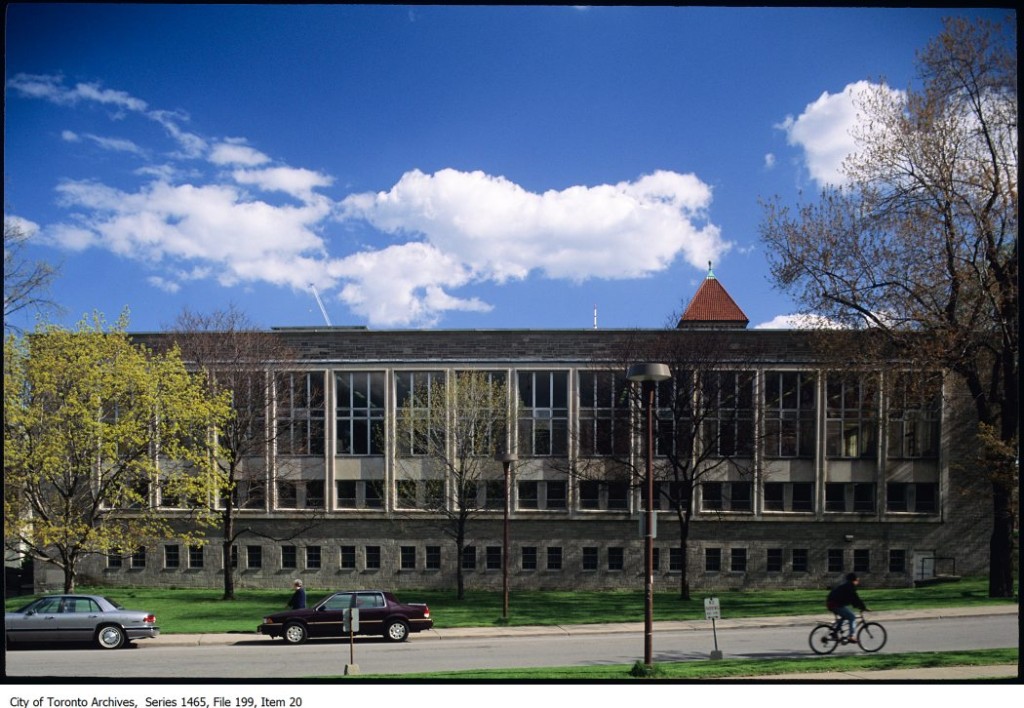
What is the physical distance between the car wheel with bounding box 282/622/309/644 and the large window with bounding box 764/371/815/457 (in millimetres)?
21501

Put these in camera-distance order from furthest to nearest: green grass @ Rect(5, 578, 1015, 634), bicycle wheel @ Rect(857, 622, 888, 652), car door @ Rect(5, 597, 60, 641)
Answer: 1. green grass @ Rect(5, 578, 1015, 634)
2. car door @ Rect(5, 597, 60, 641)
3. bicycle wheel @ Rect(857, 622, 888, 652)

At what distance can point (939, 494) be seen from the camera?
1380 inches

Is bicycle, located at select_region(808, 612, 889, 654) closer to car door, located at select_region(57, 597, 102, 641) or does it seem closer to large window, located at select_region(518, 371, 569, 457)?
car door, located at select_region(57, 597, 102, 641)

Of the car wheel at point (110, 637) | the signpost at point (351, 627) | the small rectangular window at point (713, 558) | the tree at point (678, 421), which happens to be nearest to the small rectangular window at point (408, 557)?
the tree at point (678, 421)

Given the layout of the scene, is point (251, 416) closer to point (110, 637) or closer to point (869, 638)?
point (110, 637)

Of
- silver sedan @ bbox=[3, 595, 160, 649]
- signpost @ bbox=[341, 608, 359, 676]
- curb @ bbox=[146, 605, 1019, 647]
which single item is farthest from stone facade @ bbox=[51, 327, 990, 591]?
signpost @ bbox=[341, 608, 359, 676]

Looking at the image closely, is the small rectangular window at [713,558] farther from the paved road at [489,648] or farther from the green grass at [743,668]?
the green grass at [743,668]

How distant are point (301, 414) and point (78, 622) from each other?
1640 cm

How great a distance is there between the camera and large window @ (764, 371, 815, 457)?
3419 centimetres

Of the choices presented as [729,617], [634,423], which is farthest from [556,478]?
[729,617]

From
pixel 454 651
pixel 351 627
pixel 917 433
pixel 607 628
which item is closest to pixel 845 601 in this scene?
pixel 607 628

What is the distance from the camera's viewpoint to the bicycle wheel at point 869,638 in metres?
16.4

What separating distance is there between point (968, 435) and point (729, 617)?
57.3ft
